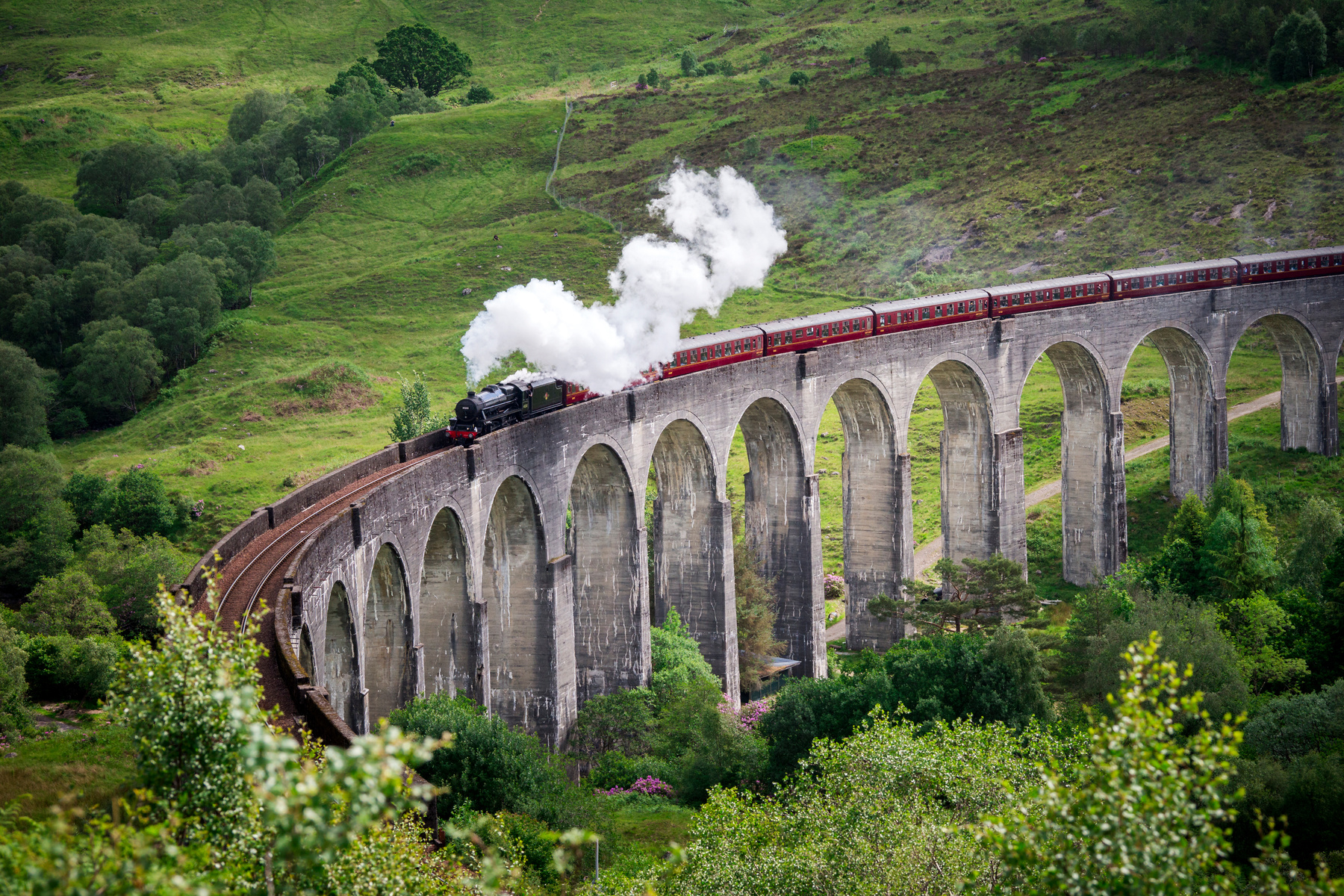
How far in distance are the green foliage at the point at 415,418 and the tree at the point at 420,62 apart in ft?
289

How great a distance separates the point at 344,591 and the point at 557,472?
1237 centimetres

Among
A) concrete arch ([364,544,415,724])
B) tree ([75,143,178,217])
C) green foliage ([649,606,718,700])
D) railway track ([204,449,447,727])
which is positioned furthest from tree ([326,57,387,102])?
concrete arch ([364,544,415,724])

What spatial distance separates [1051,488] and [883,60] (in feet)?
221

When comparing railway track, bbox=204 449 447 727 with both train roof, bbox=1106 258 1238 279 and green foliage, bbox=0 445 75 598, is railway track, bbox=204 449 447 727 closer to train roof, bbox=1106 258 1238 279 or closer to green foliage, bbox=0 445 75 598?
green foliage, bbox=0 445 75 598

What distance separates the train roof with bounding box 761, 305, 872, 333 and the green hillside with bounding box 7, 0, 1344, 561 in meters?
18.1

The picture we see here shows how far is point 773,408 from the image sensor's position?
177 ft

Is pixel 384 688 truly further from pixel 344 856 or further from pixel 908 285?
pixel 908 285

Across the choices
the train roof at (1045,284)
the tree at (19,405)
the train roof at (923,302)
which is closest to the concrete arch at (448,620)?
the train roof at (923,302)

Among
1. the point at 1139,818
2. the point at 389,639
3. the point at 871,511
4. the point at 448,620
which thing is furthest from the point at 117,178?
the point at 1139,818

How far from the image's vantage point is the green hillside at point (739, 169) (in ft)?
271

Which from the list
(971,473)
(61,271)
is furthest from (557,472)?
(61,271)

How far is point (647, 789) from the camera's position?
138 feet

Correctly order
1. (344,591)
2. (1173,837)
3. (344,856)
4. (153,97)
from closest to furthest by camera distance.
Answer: (1173,837)
(344,856)
(344,591)
(153,97)

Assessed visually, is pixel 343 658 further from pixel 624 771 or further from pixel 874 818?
pixel 874 818
